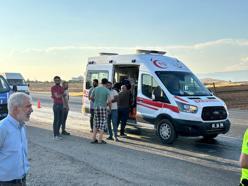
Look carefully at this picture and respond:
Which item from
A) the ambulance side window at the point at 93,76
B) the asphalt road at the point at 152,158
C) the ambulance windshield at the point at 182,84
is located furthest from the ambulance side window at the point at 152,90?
the ambulance side window at the point at 93,76

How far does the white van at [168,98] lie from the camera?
10844 millimetres

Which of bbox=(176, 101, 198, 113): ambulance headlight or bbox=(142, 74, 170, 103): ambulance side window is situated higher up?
bbox=(142, 74, 170, 103): ambulance side window

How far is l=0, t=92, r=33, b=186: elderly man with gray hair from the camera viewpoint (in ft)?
12.2

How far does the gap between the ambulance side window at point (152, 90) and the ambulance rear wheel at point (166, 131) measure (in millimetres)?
644

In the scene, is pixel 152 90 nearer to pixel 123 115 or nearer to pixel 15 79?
pixel 123 115

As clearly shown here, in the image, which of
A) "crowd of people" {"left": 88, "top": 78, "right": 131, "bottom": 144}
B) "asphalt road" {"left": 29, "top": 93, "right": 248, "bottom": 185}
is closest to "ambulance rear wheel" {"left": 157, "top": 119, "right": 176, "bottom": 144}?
"asphalt road" {"left": 29, "top": 93, "right": 248, "bottom": 185}

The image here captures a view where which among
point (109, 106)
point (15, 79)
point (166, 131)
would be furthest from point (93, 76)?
point (15, 79)

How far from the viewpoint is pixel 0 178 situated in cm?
371

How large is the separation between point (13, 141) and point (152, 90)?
8441 millimetres

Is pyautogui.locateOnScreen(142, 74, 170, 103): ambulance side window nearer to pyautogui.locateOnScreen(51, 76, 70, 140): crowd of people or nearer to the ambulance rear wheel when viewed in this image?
the ambulance rear wheel

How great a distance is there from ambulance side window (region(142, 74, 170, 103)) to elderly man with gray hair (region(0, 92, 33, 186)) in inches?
308

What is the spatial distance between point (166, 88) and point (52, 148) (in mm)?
3646

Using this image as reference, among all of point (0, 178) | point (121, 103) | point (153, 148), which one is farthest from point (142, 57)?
point (0, 178)

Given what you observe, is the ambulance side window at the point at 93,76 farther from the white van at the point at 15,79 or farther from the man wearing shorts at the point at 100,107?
the white van at the point at 15,79
